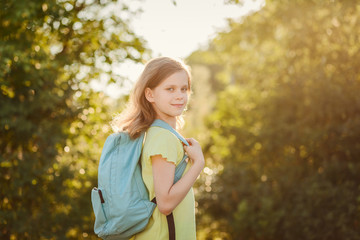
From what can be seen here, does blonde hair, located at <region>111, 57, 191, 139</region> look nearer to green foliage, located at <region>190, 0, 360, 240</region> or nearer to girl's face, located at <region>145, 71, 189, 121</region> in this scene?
girl's face, located at <region>145, 71, 189, 121</region>

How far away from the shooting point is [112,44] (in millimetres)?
5680

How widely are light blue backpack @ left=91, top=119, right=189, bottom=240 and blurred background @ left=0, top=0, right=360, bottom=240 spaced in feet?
8.19

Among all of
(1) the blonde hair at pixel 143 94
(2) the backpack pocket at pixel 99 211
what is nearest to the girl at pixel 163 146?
(1) the blonde hair at pixel 143 94

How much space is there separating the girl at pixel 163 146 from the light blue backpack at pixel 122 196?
47mm

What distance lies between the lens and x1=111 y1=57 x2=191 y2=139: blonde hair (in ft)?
7.19

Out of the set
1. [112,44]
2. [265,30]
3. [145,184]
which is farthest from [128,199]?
[265,30]

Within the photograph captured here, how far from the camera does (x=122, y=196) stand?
1.97 metres

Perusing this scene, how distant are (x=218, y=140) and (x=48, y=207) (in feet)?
17.5

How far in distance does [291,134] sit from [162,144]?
5957mm

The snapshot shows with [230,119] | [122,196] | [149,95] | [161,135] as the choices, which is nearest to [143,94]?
[149,95]

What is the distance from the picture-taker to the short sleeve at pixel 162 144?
200 cm

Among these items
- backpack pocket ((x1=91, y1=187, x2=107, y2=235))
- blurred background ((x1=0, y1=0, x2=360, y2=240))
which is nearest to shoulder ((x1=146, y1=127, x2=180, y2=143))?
backpack pocket ((x1=91, y1=187, x2=107, y2=235))

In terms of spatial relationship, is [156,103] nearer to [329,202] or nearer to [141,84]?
[141,84]

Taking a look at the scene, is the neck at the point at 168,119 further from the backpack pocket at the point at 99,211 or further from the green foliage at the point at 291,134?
the green foliage at the point at 291,134
